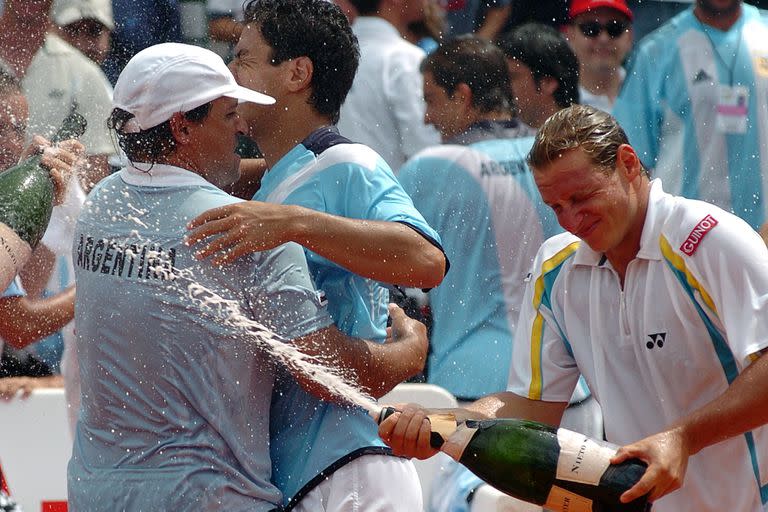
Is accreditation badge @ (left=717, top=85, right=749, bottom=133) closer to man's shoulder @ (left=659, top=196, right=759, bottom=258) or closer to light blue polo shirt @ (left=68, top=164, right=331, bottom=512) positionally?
man's shoulder @ (left=659, top=196, right=759, bottom=258)

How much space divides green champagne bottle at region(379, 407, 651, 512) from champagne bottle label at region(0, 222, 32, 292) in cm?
144

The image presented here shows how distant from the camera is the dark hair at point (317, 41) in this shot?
3.95 m

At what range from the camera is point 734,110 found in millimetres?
6312

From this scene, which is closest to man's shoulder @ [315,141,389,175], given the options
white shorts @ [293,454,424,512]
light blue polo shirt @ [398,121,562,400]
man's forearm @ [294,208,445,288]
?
man's forearm @ [294,208,445,288]

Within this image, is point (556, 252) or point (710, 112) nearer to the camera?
point (556, 252)

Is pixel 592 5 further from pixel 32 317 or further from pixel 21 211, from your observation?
pixel 21 211

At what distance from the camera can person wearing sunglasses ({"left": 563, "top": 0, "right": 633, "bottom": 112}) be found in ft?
23.7

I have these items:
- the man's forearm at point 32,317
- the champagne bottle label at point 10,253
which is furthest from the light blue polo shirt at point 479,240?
the champagne bottle label at point 10,253

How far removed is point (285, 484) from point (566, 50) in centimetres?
334

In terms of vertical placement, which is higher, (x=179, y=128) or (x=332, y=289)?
(x=179, y=128)

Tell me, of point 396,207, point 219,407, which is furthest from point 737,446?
point 219,407

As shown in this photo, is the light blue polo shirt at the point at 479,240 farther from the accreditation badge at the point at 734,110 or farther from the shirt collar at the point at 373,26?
the shirt collar at the point at 373,26

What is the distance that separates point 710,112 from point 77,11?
9.67 feet

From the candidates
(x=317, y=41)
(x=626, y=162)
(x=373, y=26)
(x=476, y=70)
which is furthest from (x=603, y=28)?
(x=626, y=162)
